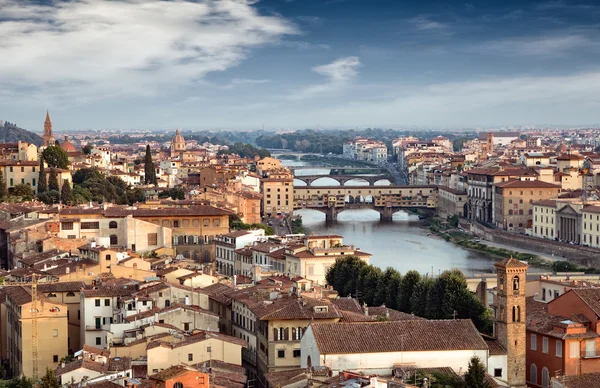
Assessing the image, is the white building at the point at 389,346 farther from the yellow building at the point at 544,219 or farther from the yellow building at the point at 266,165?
the yellow building at the point at 266,165

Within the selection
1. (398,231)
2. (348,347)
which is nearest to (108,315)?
(348,347)

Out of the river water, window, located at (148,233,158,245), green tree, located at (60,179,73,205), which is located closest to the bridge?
the river water

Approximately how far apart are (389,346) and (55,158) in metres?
21.8

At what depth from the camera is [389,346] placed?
11.2m

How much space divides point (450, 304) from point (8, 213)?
978 centimetres

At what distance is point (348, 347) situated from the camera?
36.4 ft

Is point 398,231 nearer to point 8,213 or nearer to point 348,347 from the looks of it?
point 8,213

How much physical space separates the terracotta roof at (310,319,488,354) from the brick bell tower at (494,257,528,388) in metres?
0.59

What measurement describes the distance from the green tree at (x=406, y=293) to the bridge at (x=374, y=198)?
2912cm

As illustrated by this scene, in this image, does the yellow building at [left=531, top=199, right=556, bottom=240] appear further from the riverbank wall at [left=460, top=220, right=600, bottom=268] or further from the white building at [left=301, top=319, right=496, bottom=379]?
the white building at [left=301, top=319, right=496, bottom=379]

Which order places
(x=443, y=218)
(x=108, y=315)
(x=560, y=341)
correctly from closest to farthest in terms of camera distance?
(x=560, y=341), (x=108, y=315), (x=443, y=218)

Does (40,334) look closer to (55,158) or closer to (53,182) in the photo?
(53,182)

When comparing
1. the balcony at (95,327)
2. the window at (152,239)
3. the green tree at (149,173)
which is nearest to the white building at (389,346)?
the balcony at (95,327)

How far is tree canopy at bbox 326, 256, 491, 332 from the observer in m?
15.9
